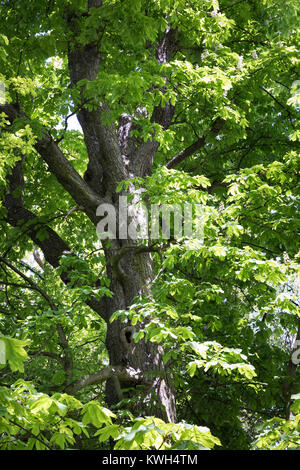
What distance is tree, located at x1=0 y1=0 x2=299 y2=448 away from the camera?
4.71m

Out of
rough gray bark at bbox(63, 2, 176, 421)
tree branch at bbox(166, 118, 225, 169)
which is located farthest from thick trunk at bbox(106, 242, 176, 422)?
tree branch at bbox(166, 118, 225, 169)

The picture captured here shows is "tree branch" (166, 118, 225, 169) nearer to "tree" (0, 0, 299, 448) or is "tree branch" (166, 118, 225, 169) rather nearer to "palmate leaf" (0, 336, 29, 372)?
"tree" (0, 0, 299, 448)

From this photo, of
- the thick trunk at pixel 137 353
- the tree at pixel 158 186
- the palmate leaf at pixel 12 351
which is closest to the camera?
the palmate leaf at pixel 12 351

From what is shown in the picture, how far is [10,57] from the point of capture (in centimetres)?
599

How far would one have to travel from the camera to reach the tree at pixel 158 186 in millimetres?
4711

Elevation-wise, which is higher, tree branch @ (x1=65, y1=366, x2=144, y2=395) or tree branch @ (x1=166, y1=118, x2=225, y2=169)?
tree branch @ (x1=166, y1=118, x2=225, y2=169)

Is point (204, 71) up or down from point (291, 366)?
up

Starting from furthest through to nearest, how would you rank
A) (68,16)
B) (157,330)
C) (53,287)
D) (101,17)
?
(53,287), (68,16), (101,17), (157,330)

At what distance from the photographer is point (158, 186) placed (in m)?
4.74

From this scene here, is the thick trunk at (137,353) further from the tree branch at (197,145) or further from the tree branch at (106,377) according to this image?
the tree branch at (197,145)

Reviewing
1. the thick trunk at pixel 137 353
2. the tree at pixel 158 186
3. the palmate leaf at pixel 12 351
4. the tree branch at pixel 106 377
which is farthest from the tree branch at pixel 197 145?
the palmate leaf at pixel 12 351

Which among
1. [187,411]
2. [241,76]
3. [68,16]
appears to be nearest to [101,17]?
[68,16]

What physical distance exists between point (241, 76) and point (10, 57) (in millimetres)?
2923
